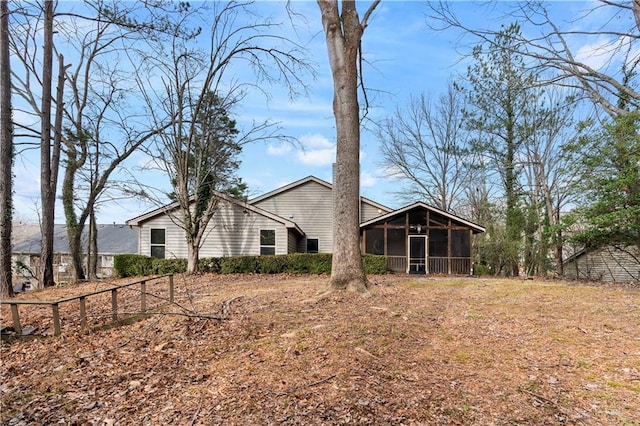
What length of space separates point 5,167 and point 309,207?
14190 mm

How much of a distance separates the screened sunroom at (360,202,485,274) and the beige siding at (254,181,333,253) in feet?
9.44

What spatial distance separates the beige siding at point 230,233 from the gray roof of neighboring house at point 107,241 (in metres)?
16.3

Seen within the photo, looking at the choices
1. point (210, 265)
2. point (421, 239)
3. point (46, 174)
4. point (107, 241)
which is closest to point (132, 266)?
point (210, 265)

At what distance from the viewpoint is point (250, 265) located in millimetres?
15055

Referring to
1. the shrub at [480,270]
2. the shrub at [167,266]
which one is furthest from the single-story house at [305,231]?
the shrub at [167,266]

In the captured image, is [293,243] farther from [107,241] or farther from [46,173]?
[107,241]

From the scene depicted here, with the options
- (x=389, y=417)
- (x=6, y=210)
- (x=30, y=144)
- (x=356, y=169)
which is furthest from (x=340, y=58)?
(x=30, y=144)

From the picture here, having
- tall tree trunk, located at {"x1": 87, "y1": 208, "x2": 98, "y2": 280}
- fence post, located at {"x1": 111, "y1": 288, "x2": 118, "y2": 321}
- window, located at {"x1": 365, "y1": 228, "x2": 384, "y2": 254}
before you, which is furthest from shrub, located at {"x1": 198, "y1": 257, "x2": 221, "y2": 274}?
fence post, located at {"x1": 111, "y1": 288, "x2": 118, "y2": 321}

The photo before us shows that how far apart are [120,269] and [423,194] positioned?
2004 centimetres

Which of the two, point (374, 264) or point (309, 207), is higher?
point (309, 207)

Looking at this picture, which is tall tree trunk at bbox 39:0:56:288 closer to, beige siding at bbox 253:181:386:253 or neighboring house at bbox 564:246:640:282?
beige siding at bbox 253:181:386:253

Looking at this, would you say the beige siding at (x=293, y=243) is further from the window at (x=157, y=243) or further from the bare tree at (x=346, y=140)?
the bare tree at (x=346, y=140)

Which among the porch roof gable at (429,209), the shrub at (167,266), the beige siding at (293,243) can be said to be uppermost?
the porch roof gable at (429,209)

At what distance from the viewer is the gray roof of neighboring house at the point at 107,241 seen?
31.6 meters
